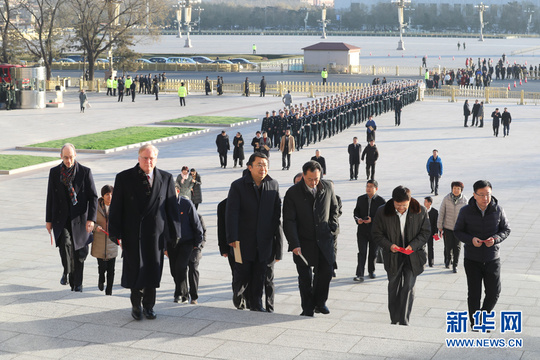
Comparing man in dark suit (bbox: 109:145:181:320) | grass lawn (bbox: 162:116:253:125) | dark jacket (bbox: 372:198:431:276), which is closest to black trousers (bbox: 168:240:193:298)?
man in dark suit (bbox: 109:145:181:320)

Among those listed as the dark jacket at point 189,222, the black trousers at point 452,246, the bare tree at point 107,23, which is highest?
the bare tree at point 107,23

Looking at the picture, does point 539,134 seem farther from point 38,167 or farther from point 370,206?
point 370,206

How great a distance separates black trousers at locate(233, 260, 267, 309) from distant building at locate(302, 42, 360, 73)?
5364 cm

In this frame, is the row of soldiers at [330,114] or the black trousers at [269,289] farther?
the row of soldiers at [330,114]

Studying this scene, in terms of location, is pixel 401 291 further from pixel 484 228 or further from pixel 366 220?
pixel 366 220

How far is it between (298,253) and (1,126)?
89.4 ft

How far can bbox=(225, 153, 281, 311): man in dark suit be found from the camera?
747 cm

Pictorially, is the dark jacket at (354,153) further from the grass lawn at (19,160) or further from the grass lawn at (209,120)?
the grass lawn at (209,120)

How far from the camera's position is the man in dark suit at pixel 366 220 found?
10.5 metres

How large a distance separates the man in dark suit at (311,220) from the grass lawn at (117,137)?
18629 millimetres

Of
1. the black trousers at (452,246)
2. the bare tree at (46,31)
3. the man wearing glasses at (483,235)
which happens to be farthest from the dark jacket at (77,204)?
the bare tree at (46,31)

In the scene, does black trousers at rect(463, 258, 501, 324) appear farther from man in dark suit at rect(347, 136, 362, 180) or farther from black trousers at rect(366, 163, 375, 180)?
man in dark suit at rect(347, 136, 362, 180)

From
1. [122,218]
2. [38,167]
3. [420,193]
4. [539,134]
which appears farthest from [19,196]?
[539,134]

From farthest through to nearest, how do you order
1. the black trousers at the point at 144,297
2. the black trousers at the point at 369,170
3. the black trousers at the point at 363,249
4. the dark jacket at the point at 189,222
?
the black trousers at the point at 369,170 < the black trousers at the point at 363,249 < the dark jacket at the point at 189,222 < the black trousers at the point at 144,297
